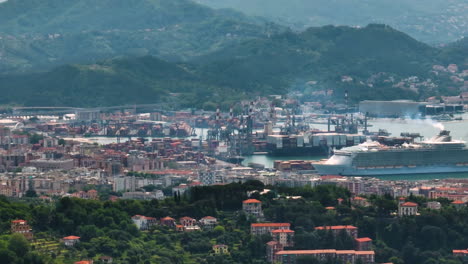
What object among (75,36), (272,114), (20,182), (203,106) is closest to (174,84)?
(203,106)

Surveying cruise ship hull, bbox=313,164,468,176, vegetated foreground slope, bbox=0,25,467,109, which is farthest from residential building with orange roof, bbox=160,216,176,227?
vegetated foreground slope, bbox=0,25,467,109

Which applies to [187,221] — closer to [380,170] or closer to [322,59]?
[380,170]

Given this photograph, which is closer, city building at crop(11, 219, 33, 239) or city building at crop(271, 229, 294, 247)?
city building at crop(11, 219, 33, 239)

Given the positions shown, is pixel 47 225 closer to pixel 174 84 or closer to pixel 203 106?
pixel 203 106

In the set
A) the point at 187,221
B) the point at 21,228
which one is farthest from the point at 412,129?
the point at 21,228

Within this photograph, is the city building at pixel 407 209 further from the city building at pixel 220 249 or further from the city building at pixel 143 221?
the city building at pixel 143 221

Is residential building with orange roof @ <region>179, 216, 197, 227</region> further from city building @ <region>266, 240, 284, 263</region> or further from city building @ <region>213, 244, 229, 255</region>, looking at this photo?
city building @ <region>266, 240, 284, 263</region>
